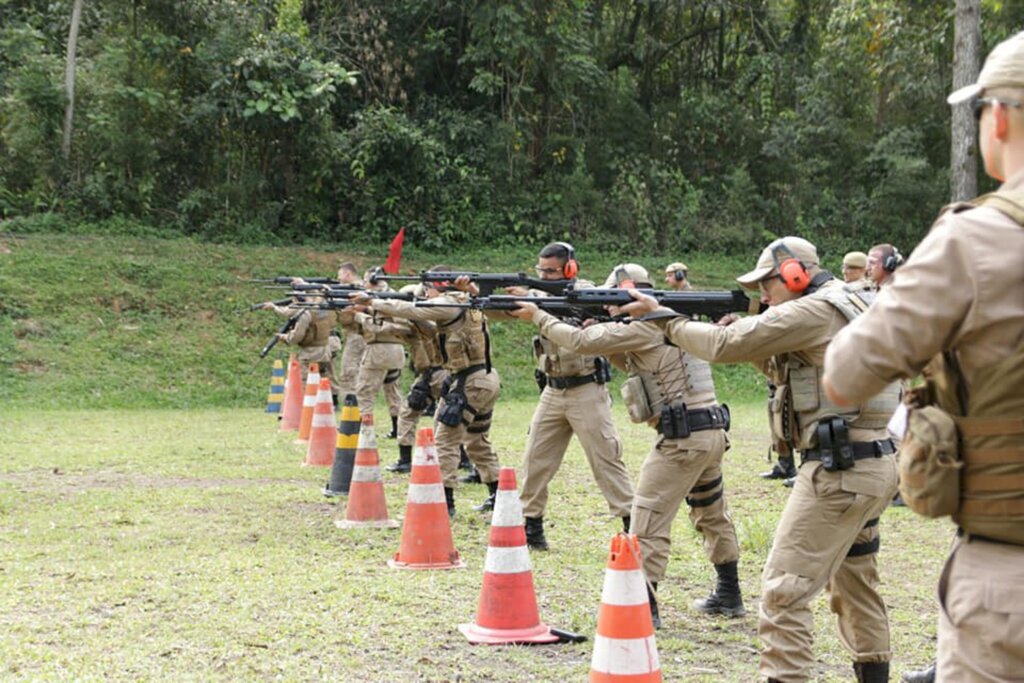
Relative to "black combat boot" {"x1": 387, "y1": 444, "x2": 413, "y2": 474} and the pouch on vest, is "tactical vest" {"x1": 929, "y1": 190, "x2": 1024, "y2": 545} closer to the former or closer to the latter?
the pouch on vest

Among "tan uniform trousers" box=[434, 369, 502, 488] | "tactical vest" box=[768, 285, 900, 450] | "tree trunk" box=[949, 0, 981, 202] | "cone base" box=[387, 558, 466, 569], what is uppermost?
"tree trunk" box=[949, 0, 981, 202]

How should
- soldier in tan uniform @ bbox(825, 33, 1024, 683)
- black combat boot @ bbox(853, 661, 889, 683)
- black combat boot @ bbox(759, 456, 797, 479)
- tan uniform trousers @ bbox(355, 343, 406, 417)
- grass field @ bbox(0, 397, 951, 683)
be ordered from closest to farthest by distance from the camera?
soldier in tan uniform @ bbox(825, 33, 1024, 683), black combat boot @ bbox(853, 661, 889, 683), grass field @ bbox(0, 397, 951, 683), black combat boot @ bbox(759, 456, 797, 479), tan uniform trousers @ bbox(355, 343, 406, 417)

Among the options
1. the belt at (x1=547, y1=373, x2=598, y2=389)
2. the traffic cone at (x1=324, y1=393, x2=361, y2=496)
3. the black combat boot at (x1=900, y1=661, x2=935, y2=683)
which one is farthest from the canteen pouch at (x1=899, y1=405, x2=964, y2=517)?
the traffic cone at (x1=324, y1=393, x2=361, y2=496)

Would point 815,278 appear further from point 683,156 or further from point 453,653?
point 683,156

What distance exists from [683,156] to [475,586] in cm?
2669

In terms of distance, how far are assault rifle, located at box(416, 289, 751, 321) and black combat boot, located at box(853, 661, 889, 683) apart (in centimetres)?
165

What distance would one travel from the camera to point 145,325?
2138cm

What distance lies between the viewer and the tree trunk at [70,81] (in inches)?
1018

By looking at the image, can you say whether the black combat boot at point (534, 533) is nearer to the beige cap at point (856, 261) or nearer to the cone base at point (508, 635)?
the cone base at point (508, 635)

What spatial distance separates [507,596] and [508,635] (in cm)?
20

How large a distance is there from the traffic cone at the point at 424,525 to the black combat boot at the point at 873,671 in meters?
3.32

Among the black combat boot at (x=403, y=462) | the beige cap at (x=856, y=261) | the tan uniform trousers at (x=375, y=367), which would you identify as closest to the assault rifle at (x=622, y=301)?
the beige cap at (x=856, y=261)

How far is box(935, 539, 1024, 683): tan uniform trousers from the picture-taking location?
9.28 ft

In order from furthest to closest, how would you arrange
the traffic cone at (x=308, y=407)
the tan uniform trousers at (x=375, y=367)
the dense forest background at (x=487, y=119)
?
1. the dense forest background at (x=487, y=119)
2. the traffic cone at (x=308, y=407)
3. the tan uniform trousers at (x=375, y=367)
